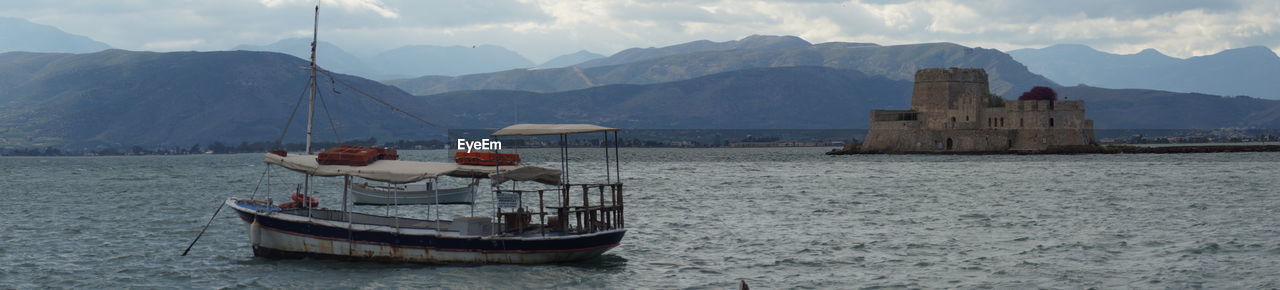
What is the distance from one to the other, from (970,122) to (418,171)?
363 feet

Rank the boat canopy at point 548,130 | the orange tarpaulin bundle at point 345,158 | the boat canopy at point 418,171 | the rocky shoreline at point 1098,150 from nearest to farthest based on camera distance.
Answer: the boat canopy at point 548,130, the boat canopy at point 418,171, the orange tarpaulin bundle at point 345,158, the rocky shoreline at point 1098,150

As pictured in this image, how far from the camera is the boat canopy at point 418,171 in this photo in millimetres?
34031

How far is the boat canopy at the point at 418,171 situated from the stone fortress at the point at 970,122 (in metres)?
106

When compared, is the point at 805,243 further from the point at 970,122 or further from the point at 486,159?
the point at 970,122

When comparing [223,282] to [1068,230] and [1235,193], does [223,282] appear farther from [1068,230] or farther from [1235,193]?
[1235,193]

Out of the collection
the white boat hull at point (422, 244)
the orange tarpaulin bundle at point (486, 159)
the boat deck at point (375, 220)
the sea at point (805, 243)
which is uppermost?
the orange tarpaulin bundle at point (486, 159)

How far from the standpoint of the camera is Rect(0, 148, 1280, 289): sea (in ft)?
106

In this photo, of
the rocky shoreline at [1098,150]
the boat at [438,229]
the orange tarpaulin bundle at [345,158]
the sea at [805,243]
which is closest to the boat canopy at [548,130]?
the boat at [438,229]

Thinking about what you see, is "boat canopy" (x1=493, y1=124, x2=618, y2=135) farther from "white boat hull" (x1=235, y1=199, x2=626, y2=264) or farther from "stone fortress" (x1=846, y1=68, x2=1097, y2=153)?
"stone fortress" (x1=846, y1=68, x2=1097, y2=153)

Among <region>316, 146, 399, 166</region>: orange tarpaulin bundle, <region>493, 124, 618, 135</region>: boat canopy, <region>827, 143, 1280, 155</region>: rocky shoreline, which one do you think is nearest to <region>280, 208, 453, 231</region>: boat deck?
<region>316, 146, 399, 166</region>: orange tarpaulin bundle

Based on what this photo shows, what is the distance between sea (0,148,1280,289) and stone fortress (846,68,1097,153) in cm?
5572

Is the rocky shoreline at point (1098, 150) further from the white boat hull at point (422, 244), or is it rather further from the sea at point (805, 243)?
the white boat hull at point (422, 244)

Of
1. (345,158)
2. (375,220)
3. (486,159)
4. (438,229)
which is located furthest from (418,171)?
(375,220)

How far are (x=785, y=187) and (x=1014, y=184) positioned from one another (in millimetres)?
14592
